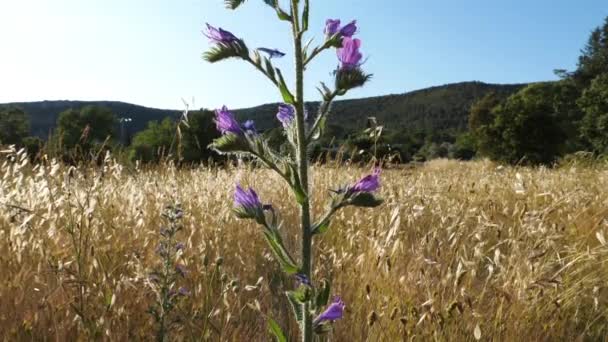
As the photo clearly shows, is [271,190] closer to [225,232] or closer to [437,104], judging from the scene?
[225,232]

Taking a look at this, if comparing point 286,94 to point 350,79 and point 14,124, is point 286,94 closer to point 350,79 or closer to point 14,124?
point 350,79

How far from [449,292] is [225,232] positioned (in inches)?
64.0

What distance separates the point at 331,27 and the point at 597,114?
3002cm

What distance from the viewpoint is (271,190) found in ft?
17.4

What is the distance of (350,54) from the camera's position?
160cm

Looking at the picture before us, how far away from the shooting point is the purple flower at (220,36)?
1.57 m

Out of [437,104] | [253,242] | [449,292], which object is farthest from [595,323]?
[437,104]

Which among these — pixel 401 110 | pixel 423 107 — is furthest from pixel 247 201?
pixel 423 107

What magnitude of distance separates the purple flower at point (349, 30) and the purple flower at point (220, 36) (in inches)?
13.0

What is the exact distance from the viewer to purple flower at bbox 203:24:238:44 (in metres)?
1.57

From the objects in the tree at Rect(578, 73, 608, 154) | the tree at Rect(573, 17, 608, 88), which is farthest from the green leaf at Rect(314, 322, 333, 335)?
the tree at Rect(573, 17, 608, 88)

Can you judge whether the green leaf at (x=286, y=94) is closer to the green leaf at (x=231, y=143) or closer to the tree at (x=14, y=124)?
the green leaf at (x=231, y=143)

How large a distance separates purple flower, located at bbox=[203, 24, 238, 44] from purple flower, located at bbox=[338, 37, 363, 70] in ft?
1.09

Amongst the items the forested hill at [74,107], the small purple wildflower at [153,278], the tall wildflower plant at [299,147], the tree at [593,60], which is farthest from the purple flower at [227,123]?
the forested hill at [74,107]
